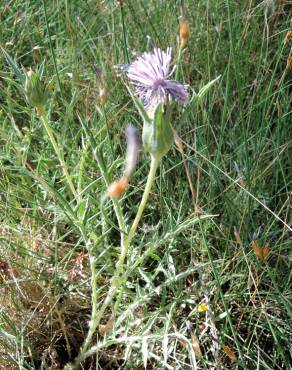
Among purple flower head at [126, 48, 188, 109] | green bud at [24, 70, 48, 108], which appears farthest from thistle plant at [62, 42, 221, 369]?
green bud at [24, 70, 48, 108]

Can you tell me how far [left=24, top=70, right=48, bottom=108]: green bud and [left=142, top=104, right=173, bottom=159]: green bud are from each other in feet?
0.66

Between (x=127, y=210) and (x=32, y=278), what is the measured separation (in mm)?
258

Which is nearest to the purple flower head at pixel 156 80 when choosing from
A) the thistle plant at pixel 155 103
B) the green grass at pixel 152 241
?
the thistle plant at pixel 155 103

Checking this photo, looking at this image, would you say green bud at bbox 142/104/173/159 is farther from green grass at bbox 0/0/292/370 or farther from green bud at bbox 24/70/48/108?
green bud at bbox 24/70/48/108

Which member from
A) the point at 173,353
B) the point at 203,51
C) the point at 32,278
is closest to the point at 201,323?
the point at 173,353

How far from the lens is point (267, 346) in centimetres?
105

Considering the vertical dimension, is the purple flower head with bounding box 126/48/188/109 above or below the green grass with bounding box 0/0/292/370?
above

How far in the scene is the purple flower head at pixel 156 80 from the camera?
789 millimetres

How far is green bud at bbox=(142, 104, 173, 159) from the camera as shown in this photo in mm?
729

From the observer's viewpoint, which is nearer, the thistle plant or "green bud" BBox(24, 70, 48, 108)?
the thistle plant

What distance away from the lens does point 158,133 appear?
739 millimetres

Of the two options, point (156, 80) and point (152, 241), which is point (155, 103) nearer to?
point (156, 80)

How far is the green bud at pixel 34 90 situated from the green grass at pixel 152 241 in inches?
0.9

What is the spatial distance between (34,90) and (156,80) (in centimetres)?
18
